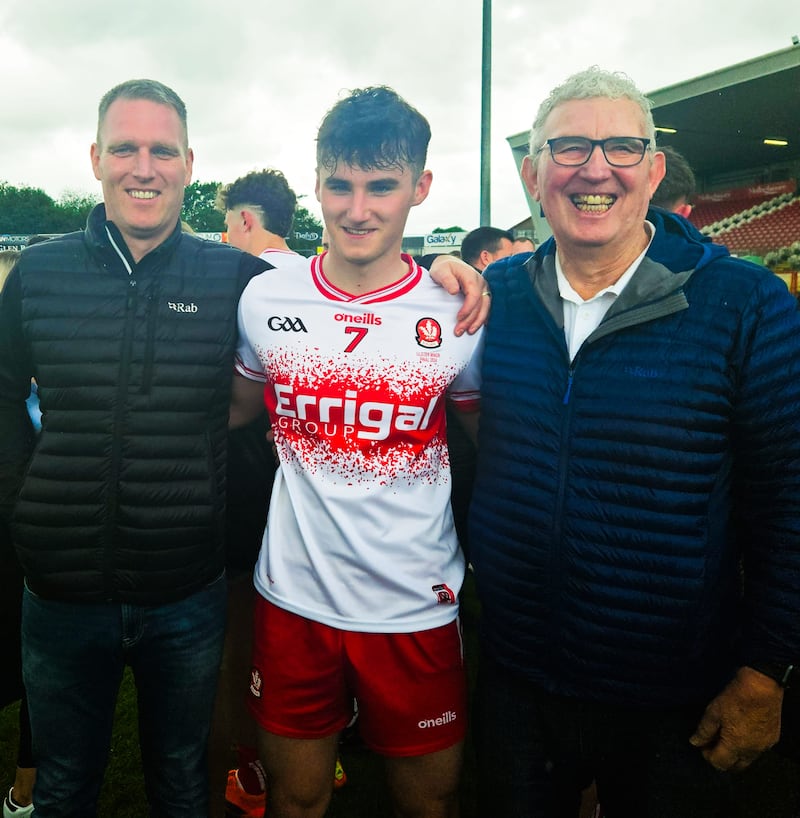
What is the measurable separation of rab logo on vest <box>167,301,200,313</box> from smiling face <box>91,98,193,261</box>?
192 millimetres

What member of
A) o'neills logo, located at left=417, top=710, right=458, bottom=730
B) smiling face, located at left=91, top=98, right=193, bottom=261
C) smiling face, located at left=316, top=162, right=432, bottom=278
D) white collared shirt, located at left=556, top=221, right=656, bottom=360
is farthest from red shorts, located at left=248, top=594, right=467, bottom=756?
smiling face, located at left=91, top=98, right=193, bottom=261

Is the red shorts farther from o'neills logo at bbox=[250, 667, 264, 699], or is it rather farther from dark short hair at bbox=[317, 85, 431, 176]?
dark short hair at bbox=[317, 85, 431, 176]

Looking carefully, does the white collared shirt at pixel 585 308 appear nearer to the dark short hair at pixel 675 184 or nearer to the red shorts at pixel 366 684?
the red shorts at pixel 366 684

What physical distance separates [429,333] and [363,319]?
7.6 inches

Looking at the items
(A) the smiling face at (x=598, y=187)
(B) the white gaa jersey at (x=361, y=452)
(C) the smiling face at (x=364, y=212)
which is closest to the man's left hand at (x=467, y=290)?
(B) the white gaa jersey at (x=361, y=452)

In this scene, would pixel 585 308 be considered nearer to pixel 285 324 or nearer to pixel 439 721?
pixel 285 324

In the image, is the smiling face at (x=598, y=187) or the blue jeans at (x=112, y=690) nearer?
the smiling face at (x=598, y=187)

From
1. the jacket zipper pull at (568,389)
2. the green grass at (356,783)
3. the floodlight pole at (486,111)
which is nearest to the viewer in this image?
the jacket zipper pull at (568,389)

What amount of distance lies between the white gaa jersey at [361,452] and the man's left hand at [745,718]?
73 centimetres

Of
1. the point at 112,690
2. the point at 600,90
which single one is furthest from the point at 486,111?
the point at 112,690

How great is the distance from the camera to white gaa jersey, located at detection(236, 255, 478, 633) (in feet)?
6.21

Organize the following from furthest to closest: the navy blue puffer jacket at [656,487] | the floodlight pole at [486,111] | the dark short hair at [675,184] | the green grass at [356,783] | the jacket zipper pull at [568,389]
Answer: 1. the floodlight pole at [486,111]
2. the dark short hair at [675,184]
3. the green grass at [356,783]
4. the jacket zipper pull at [568,389]
5. the navy blue puffer jacket at [656,487]

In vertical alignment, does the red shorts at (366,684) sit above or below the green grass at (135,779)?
above

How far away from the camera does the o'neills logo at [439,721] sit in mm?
1920
